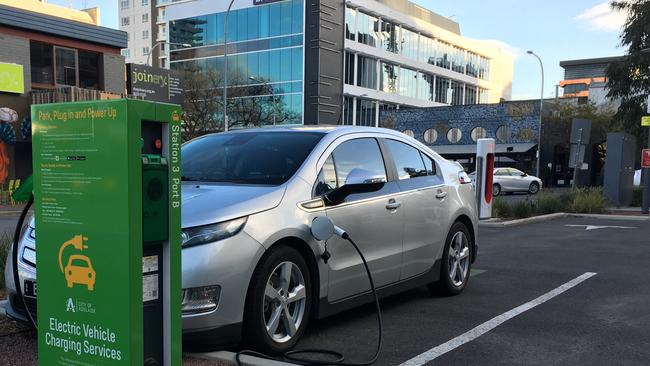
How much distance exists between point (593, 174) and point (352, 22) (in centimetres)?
2700

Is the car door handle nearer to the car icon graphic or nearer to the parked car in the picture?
the car icon graphic

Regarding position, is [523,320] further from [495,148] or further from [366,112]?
[366,112]

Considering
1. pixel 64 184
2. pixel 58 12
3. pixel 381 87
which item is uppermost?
pixel 58 12

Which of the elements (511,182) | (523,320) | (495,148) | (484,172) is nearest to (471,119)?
(495,148)

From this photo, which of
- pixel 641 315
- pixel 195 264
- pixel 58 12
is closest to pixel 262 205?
pixel 195 264

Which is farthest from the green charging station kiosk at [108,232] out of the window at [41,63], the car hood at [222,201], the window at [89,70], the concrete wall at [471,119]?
the concrete wall at [471,119]

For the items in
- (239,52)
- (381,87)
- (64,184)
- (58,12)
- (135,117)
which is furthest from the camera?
(381,87)

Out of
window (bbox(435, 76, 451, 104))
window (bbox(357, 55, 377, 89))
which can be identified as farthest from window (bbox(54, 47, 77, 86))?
window (bbox(435, 76, 451, 104))

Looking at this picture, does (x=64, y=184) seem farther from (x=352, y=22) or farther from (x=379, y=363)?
(x=352, y=22)

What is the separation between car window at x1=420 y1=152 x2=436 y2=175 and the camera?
604 centimetres

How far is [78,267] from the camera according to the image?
2.73m

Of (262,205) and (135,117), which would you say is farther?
(262,205)

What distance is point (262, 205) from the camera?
399cm

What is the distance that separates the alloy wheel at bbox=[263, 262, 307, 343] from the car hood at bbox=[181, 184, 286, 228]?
471 millimetres
